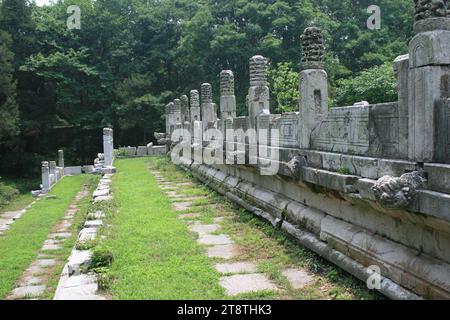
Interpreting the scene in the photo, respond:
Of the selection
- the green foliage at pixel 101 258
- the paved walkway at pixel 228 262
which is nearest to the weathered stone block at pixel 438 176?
the paved walkway at pixel 228 262

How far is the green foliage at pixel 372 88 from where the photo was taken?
21422 mm

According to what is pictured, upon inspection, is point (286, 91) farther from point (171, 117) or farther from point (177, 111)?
point (171, 117)

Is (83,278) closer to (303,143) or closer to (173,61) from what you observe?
(303,143)

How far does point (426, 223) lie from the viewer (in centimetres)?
395

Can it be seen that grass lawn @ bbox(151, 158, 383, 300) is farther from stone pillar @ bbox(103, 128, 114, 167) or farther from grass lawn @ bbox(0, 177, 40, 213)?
grass lawn @ bbox(0, 177, 40, 213)

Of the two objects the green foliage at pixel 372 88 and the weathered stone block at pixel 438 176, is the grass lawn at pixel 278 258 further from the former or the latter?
the green foliage at pixel 372 88

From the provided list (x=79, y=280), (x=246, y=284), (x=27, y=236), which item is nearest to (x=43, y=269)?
(x=27, y=236)

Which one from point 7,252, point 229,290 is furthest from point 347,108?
point 7,252

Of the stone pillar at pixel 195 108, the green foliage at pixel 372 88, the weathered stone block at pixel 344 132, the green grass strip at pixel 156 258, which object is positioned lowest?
the green grass strip at pixel 156 258

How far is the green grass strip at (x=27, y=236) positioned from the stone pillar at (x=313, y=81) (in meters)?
5.22

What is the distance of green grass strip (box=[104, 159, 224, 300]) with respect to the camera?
497cm

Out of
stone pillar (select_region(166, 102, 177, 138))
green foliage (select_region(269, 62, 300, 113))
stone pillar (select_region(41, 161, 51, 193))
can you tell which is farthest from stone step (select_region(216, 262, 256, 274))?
stone pillar (select_region(166, 102, 177, 138))

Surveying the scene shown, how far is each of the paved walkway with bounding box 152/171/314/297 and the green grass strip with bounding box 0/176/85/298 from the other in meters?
3.05

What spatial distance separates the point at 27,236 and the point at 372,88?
16.0 metres
